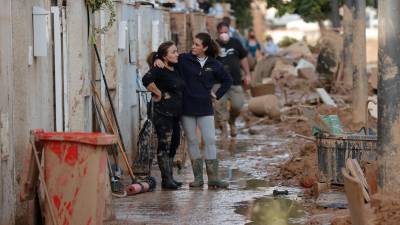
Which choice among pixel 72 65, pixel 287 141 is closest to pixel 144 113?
pixel 287 141

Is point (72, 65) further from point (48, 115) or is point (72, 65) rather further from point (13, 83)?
point (13, 83)

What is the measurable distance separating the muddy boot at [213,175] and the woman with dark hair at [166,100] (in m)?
0.40

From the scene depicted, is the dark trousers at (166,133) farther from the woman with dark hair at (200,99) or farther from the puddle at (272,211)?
the puddle at (272,211)

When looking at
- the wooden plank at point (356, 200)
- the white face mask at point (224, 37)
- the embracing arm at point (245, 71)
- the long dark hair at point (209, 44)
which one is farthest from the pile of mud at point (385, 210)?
the white face mask at point (224, 37)

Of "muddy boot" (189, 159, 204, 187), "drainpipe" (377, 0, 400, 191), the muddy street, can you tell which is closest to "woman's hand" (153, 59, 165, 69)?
"muddy boot" (189, 159, 204, 187)

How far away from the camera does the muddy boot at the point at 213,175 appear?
45.3ft

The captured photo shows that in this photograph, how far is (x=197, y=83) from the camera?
543 inches

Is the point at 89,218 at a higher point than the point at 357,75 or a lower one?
lower

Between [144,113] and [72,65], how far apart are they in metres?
5.00

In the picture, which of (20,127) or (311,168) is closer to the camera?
(20,127)

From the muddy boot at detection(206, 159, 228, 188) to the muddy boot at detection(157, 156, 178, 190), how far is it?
45 cm

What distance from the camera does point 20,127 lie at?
34.2ft

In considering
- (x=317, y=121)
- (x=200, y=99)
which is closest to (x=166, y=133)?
(x=200, y=99)

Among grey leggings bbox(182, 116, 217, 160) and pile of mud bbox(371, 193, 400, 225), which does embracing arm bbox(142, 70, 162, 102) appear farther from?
pile of mud bbox(371, 193, 400, 225)
